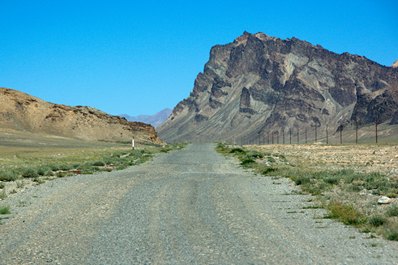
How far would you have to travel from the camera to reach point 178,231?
38.7ft

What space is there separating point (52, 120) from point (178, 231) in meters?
166

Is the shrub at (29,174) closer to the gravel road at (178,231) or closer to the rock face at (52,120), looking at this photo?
the gravel road at (178,231)

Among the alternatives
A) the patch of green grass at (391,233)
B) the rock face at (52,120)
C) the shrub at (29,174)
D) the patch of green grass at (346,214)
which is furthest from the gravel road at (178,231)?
the rock face at (52,120)

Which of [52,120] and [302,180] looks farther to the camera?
[52,120]

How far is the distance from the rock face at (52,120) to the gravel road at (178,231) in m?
144

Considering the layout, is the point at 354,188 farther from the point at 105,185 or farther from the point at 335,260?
the point at 335,260

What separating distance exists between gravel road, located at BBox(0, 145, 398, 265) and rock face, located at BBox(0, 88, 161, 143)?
14433 cm

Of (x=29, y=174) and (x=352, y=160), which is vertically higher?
(x=352, y=160)

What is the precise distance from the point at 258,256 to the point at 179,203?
7.38 m

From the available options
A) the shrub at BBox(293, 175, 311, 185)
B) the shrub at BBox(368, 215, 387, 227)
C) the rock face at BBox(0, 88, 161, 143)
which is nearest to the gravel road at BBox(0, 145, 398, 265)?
the shrub at BBox(368, 215, 387, 227)

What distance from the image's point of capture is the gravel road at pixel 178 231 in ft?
30.9

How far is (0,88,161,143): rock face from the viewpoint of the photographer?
163250 millimetres

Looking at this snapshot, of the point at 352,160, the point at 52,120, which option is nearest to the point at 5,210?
the point at 352,160

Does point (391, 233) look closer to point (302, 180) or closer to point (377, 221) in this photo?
point (377, 221)
